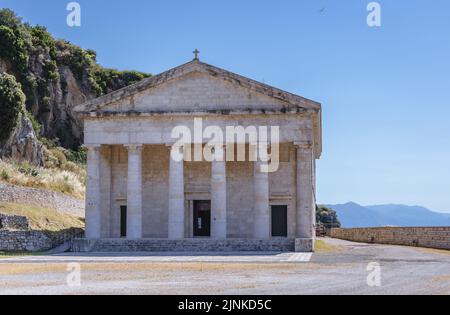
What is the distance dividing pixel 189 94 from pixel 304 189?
28.7 feet

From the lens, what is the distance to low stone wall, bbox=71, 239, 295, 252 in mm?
37844

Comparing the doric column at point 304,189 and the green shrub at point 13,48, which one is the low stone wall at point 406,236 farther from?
the green shrub at point 13,48

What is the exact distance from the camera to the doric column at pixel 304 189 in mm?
40062

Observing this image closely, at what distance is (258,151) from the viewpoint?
132ft

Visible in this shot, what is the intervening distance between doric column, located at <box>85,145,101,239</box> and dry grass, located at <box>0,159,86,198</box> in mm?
8729

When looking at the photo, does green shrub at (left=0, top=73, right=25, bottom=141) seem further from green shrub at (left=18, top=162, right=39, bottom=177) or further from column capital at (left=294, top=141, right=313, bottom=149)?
column capital at (left=294, top=141, right=313, bottom=149)

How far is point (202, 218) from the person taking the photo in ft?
145

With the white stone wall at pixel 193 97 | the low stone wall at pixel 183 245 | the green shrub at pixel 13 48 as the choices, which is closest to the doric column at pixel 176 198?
the low stone wall at pixel 183 245

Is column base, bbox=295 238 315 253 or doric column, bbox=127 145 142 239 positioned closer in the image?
column base, bbox=295 238 315 253

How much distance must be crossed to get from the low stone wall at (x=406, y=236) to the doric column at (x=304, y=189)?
8985 mm

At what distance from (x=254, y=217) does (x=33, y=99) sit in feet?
140

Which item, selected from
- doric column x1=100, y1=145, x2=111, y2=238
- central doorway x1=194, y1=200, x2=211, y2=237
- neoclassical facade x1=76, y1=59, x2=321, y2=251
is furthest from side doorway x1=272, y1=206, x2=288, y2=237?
doric column x1=100, y1=145, x2=111, y2=238
